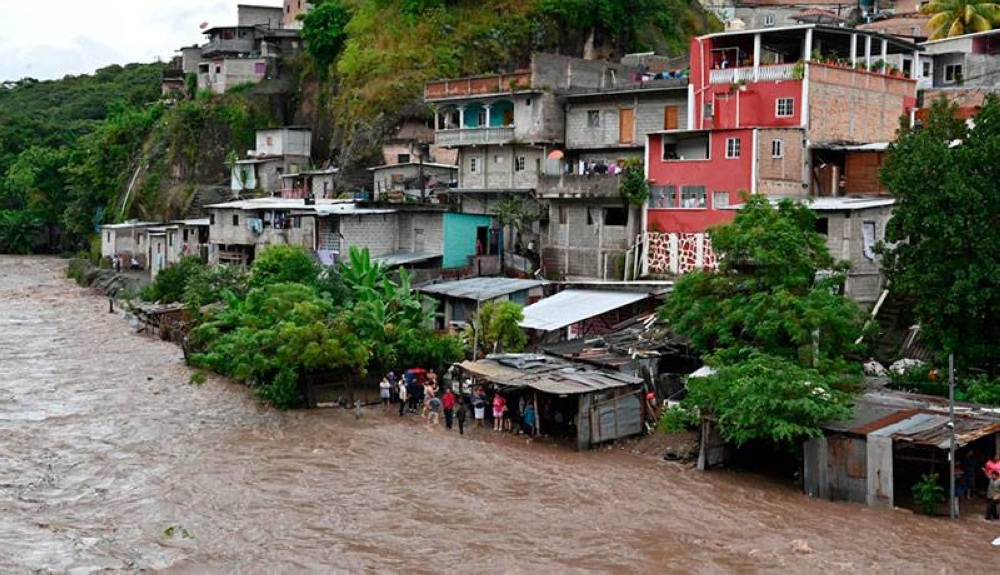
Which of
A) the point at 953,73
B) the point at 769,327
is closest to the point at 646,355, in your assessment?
the point at 769,327

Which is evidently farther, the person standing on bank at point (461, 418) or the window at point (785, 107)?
the window at point (785, 107)

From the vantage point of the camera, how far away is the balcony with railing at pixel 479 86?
42.4m

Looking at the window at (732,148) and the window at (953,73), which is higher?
the window at (953,73)

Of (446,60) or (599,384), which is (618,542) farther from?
(446,60)

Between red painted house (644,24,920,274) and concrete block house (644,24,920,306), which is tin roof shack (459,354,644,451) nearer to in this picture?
concrete block house (644,24,920,306)

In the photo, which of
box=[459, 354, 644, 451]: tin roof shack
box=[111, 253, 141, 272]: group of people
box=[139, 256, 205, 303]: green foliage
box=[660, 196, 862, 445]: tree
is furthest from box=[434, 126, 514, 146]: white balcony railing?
box=[111, 253, 141, 272]: group of people

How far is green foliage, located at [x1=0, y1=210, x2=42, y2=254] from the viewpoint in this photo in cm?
8100

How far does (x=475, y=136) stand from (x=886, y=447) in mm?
→ 26099

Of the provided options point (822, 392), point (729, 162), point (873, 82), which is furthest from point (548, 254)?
point (822, 392)

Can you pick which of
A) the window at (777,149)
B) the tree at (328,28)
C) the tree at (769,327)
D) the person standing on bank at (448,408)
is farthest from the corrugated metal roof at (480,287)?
the tree at (328,28)

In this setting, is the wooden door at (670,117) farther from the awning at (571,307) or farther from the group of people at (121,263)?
the group of people at (121,263)

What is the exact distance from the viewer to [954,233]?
2283cm

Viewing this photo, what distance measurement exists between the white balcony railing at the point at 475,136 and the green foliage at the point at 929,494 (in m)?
24.9

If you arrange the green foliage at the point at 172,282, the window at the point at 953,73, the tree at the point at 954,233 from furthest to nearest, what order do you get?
1. the green foliage at the point at 172,282
2. the window at the point at 953,73
3. the tree at the point at 954,233
